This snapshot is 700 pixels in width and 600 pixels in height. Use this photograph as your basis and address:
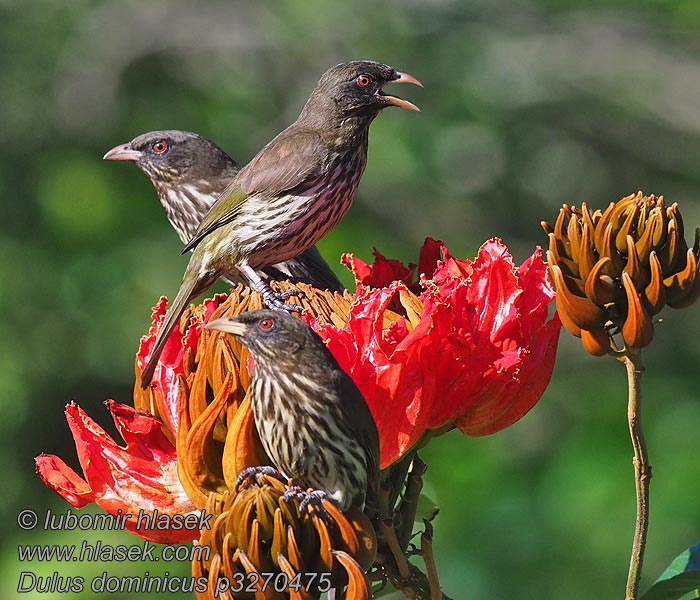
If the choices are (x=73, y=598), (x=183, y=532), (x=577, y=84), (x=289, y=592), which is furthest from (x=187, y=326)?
(x=577, y=84)

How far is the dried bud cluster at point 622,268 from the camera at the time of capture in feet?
8.55

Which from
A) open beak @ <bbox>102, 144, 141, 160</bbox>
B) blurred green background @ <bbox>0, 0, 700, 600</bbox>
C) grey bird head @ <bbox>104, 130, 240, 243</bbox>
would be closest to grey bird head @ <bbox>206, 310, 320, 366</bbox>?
grey bird head @ <bbox>104, 130, 240, 243</bbox>

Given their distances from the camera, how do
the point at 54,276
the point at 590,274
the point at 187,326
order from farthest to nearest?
1. the point at 54,276
2. the point at 187,326
3. the point at 590,274

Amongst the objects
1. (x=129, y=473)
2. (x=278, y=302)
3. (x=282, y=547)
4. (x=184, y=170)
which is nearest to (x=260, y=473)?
(x=282, y=547)

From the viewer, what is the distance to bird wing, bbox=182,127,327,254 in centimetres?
409

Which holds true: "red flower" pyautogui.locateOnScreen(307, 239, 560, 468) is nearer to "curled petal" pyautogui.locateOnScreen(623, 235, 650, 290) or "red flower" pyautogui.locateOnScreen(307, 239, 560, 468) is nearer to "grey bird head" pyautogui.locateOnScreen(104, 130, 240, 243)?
"curled petal" pyautogui.locateOnScreen(623, 235, 650, 290)

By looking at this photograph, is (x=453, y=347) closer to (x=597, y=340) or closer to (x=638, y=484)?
(x=597, y=340)

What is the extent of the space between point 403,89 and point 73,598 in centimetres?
668

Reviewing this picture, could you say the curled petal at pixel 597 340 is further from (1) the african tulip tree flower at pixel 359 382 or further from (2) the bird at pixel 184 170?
(2) the bird at pixel 184 170

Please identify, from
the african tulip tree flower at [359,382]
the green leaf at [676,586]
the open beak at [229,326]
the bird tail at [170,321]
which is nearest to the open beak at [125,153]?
the bird tail at [170,321]

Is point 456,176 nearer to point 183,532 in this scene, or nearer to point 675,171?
point 675,171

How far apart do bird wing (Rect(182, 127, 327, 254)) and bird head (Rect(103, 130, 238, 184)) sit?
0.87m

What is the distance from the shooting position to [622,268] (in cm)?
264

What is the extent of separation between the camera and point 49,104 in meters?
11.2
